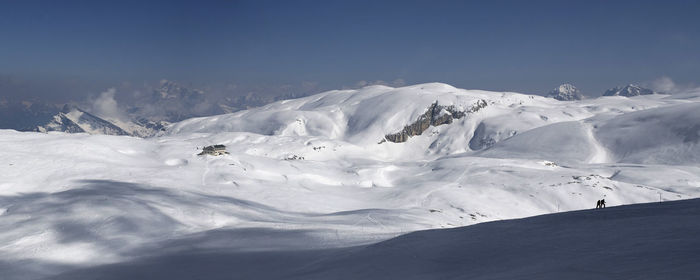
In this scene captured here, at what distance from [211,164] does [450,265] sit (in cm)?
7548

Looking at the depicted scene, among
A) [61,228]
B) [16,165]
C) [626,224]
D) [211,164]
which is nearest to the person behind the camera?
[626,224]

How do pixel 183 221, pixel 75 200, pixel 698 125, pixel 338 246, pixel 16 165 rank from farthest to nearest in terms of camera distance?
pixel 698 125, pixel 16 165, pixel 75 200, pixel 183 221, pixel 338 246

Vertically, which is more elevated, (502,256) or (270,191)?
(270,191)

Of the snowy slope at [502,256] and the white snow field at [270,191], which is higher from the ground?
the white snow field at [270,191]

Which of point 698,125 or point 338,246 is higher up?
point 698,125

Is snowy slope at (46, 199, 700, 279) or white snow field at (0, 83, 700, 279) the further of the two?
white snow field at (0, 83, 700, 279)

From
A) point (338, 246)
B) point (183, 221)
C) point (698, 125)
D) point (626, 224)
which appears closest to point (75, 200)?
point (183, 221)

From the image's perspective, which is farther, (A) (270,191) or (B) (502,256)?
(A) (270,191)

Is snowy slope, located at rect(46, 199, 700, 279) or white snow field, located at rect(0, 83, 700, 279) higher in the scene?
white snow field, located at rect(0, 83, 700, 279)

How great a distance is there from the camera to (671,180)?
323ft

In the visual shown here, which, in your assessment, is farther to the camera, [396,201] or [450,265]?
[396,201]

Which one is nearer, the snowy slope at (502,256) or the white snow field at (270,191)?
the snowy slope at (502,256)

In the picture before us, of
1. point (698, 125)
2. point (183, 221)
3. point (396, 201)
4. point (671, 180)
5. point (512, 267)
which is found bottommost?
point (512, 267)

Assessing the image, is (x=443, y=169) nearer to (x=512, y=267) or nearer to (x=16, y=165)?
(x=16, y=165)
